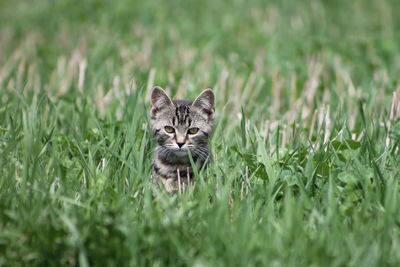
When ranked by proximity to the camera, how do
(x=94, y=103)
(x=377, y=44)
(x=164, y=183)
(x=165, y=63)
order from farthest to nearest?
(x=377, y=44), (x=165, y=63), (x=94, y=103), (x=164, y=183)

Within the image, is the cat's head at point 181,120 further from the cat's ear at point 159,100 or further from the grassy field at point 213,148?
the grassy field at point 213,148

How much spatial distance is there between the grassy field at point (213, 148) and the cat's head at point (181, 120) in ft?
0.50

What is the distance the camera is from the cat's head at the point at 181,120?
4.72 meters

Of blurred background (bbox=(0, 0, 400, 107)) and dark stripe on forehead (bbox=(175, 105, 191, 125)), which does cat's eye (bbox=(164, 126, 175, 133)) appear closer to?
dark stripe on forehead (bbox=(175, 105, 191, 125))

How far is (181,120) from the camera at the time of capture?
4809 millimetres

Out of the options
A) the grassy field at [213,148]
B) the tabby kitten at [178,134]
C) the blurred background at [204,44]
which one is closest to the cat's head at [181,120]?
the tabby kitten at [178,134]

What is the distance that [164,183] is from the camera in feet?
15.0

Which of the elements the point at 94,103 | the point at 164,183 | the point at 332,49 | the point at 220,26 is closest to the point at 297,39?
the point at 332,49

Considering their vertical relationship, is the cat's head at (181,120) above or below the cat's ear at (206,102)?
below

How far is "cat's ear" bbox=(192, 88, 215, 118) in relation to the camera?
4863 mm

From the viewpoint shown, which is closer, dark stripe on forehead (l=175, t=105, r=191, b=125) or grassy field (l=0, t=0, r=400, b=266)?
grassy field (l=0, t=0, r=400, b=266)

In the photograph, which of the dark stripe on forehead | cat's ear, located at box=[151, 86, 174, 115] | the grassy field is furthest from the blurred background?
the dark stripe on forehead

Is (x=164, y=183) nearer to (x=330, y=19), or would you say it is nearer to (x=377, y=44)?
(x=377, y=44)

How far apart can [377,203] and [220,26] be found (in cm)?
689
